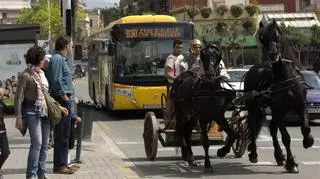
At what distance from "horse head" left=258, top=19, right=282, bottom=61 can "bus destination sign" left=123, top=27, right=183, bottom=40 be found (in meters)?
12.3

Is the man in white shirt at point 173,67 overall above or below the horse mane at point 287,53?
below

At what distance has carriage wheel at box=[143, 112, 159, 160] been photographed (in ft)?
41.2

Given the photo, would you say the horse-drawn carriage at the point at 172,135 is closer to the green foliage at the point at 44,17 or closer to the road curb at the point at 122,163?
the road curb at the point at 122,163

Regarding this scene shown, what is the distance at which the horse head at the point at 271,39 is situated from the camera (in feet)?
35.6

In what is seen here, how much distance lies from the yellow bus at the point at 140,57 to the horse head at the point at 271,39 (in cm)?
1189

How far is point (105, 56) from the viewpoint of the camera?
86.3ft

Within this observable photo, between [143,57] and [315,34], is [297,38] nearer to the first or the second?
[315,34]

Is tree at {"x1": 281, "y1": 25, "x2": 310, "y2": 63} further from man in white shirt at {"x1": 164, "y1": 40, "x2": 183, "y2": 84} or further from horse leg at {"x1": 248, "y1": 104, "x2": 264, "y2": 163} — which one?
horse leg at {"x1": 248, "y1": 104, "x2": 264, "y2": 163}

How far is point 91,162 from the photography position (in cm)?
1255

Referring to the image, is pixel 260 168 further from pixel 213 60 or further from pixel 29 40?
pixel 29 40

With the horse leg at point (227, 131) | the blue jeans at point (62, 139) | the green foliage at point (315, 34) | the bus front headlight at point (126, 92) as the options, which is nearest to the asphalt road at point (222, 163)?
the horse leg at point (227, 131)

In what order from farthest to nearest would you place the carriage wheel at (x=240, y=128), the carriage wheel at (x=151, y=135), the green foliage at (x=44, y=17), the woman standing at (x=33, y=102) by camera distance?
the green foliage at (x=44, y=17) < the carriage wheel at (x=151, y=135) < the carriage wheel at (x=240, y=128) < the woman standing at (x=33, y=102)

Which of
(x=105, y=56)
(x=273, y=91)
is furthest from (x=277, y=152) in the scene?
(x=105, y=56)

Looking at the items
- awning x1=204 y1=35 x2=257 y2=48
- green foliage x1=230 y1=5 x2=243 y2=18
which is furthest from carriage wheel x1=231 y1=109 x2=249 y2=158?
green foliage x1=230 y1=5 x2=243 y2=18
